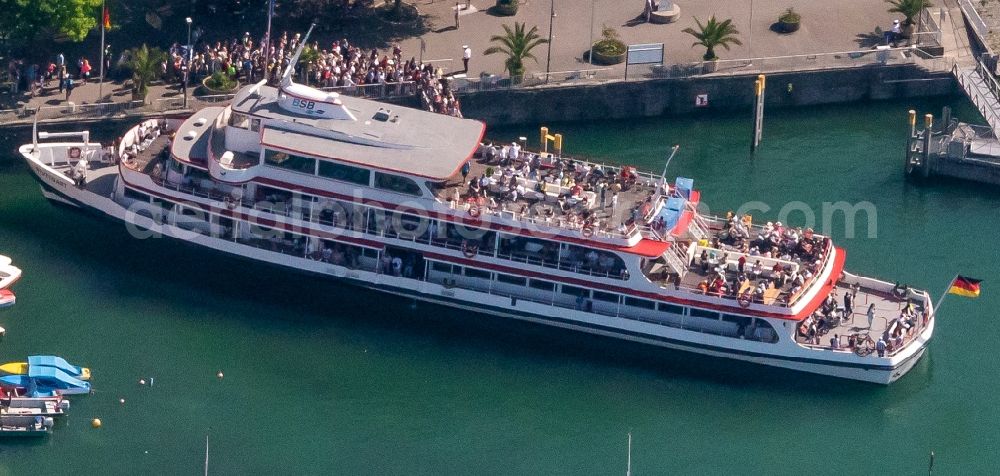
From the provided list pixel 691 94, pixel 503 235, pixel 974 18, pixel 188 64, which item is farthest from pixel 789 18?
pixel 188 64

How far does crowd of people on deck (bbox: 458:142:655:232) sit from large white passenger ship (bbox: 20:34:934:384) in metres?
0.09

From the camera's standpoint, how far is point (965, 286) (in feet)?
296

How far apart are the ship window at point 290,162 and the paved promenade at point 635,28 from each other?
682 inches

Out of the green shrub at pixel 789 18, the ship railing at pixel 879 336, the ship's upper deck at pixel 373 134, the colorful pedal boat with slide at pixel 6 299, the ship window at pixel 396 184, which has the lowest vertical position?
the colorful pedal boat with slide at pixel 6 299

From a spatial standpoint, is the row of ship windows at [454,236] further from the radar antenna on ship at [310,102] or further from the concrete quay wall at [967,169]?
the concrete quay wall at [967,169]

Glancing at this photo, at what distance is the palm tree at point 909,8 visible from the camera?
112 m

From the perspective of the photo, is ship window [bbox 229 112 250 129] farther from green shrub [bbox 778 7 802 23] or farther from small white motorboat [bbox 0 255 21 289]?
green shrub [bbox 778 7 802 23]

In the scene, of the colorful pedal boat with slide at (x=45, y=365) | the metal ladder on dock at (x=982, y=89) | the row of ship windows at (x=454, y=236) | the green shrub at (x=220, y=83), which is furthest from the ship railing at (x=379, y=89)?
the metal ladder on dock at (x=982, y=89)

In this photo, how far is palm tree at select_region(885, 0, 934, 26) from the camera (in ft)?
367

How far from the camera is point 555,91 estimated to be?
4250 inches

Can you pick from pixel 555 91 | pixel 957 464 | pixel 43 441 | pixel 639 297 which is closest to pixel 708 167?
pixel 555 91

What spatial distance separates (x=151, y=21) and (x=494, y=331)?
28.0 m

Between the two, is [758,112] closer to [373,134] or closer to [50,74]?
[373,134]

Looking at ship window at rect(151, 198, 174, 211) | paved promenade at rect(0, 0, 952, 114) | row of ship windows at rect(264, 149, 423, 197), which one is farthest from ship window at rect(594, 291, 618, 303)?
paved promenade at rect(0, 0, 952, 114)
